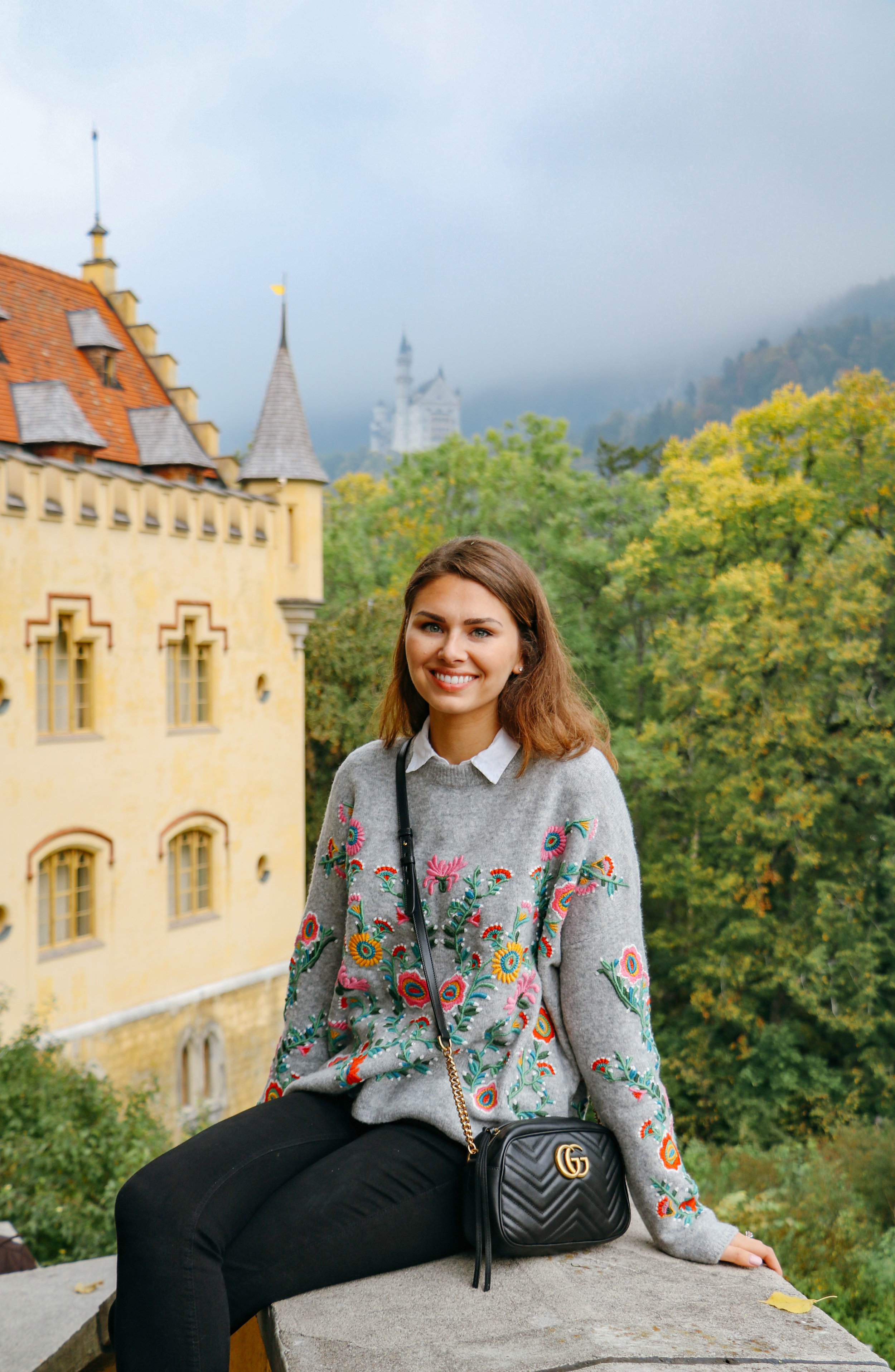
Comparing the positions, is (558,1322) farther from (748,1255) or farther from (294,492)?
(294,492)

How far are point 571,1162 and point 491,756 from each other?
26.3 inches

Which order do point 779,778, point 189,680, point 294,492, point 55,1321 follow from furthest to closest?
point 779,778 < point 294,492 < point 189,680 < point 55,1321

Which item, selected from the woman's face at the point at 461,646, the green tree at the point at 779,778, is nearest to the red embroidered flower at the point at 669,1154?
the woman's face at the point at 461,646

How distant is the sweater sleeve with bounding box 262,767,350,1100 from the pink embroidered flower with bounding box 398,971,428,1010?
20 centimetres

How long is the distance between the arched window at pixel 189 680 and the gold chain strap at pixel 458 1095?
12.1 metres

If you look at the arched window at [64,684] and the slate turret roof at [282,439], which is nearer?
the arched window at [64,684]

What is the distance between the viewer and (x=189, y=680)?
1391 cm

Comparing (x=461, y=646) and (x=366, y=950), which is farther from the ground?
(x=461, y=646)

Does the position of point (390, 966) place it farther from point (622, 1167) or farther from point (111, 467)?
point (111, 467)

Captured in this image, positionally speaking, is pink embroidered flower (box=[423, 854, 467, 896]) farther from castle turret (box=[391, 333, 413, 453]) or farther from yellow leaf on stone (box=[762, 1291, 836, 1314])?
castle turret (box=[391, 333, 413, 453])

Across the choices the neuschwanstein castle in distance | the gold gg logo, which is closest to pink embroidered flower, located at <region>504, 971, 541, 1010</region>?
the gold gg logo

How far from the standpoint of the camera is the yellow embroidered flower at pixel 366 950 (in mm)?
2031

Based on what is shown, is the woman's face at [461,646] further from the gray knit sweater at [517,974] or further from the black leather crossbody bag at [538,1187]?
the black leather crossbody bag at [538,1187]

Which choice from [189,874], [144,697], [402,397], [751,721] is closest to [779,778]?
[751,721]
